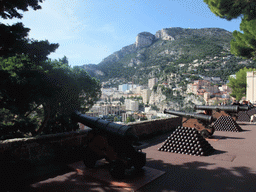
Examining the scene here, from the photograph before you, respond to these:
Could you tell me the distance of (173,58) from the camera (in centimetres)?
11312

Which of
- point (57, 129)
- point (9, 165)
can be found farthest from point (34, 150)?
point (57, 129)

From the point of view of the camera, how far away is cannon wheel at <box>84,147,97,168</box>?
14.5 ft

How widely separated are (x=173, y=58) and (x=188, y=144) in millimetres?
112349

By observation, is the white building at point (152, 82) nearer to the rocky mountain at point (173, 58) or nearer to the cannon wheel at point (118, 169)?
the rocky mountain at point (173, 58)

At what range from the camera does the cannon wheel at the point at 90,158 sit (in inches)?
174

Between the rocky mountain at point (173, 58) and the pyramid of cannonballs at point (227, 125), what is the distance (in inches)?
3466

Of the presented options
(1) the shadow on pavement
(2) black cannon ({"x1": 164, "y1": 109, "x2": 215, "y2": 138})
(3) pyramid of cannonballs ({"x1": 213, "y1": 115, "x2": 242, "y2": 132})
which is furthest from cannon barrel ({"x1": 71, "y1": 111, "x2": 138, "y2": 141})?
(3) pyramid of cannonballs ({"x1": 213, "y1": 115, "x2": 242, "y2": 132})

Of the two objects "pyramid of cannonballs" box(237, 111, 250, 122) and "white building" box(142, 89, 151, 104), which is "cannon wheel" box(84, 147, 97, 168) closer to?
"pyramid of cannonballs" box(237, 111, 250, 122)

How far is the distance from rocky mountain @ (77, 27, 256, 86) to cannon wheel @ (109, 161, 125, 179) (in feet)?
316

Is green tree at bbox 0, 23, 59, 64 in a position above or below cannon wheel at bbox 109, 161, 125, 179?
above

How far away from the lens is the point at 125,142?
3.89m

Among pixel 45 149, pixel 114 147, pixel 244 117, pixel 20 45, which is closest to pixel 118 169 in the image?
pixel 114 147

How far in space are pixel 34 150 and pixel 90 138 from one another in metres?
1.41

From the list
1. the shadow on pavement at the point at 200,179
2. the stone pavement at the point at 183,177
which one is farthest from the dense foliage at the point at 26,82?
the shadow on pavement at the point at 200,179
